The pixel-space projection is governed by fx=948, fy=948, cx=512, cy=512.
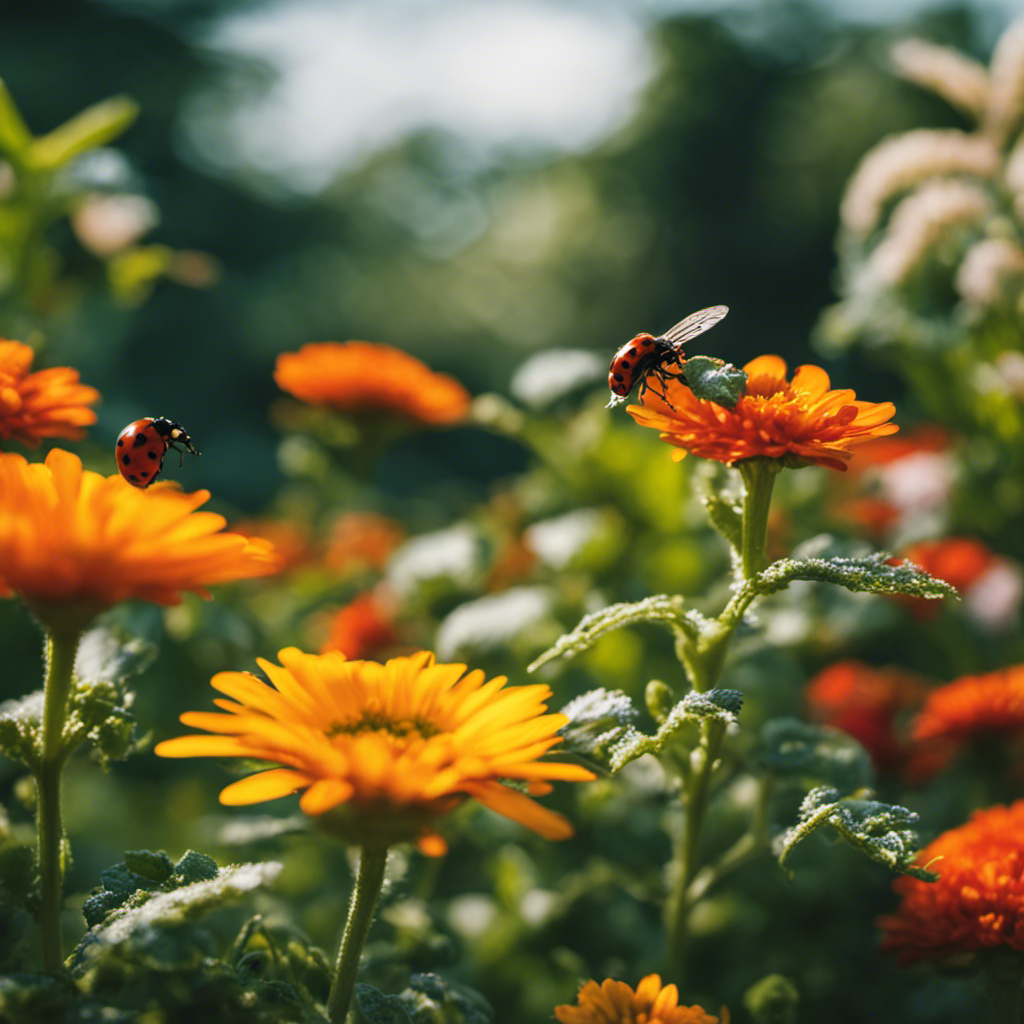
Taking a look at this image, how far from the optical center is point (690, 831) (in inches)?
26.9

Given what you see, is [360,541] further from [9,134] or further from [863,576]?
[863,576]

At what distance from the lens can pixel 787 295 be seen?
5395 mm

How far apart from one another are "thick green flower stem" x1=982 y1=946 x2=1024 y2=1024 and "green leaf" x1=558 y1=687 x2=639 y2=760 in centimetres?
30

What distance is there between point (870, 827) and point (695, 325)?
341 mm

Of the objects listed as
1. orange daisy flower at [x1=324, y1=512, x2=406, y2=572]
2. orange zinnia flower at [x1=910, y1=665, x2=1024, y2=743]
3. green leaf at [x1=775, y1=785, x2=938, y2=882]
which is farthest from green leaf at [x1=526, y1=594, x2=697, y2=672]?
orange daisy flower at [x1=324, y1=512, x2=406, y2=572]

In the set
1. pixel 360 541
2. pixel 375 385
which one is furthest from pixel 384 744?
pixel 360 541

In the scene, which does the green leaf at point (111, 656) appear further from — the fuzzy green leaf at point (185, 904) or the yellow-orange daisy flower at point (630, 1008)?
the yellow-orange daisy flower at point (630, 1008)

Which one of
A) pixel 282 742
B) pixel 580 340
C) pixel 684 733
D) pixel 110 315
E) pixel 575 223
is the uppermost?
Answer: pixel 282 742

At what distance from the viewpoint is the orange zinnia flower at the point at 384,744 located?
16.7 inches

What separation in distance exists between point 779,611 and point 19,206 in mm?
1030

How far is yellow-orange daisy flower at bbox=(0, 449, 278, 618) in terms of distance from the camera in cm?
40

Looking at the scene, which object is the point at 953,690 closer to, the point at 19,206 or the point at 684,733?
the point at 684,733

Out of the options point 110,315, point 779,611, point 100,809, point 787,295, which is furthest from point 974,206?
point 787,295

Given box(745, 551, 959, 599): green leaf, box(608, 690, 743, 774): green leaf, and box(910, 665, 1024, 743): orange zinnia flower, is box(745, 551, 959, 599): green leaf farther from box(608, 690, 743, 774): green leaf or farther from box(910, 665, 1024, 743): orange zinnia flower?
box(910, 665, 1024, 743): orange zinnia flower
